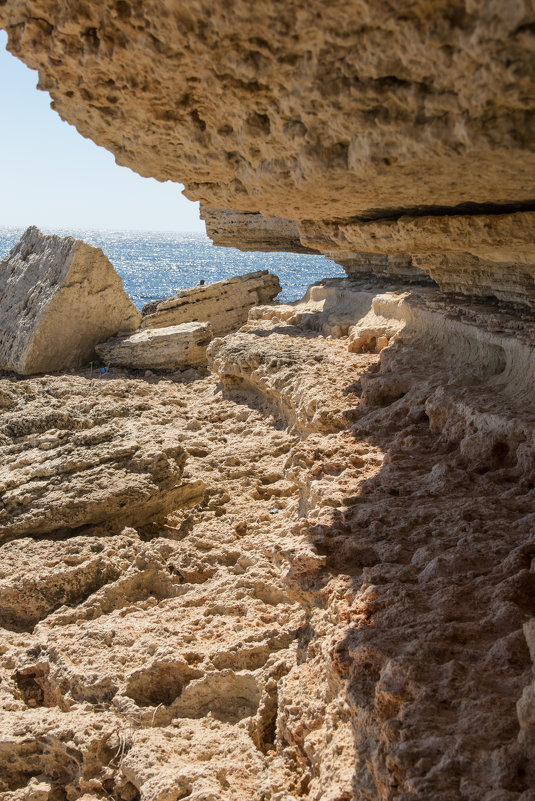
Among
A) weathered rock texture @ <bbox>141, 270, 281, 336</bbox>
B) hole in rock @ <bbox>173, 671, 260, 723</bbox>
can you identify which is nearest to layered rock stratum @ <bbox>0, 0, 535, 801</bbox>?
hole in rock @ <bbox>173, 671, 260, 723</bbox>

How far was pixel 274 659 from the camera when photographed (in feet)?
8.87

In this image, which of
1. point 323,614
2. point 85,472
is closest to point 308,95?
point 323,614

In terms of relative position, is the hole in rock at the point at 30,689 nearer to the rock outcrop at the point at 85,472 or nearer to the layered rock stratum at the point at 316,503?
the layered rock stratum at the point at 316,503

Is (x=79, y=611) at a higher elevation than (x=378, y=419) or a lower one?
lower

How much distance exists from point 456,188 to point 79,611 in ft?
8.63

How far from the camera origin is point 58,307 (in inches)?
304

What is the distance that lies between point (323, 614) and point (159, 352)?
5952 millimetres

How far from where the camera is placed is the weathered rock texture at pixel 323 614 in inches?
70.4

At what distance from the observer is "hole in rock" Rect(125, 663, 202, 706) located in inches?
107

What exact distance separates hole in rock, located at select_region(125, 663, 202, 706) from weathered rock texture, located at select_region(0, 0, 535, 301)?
6.44ft

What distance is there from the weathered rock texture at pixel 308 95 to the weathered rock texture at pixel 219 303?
6237mm

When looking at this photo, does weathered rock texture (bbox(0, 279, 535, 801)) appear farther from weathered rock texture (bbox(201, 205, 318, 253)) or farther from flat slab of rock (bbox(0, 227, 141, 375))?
weathered rock texture (bbox(201, 205, 318, 253))

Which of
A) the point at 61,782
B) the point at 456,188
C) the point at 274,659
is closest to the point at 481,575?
the point at 274,659

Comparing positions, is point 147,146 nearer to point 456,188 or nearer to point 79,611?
point 456,188
